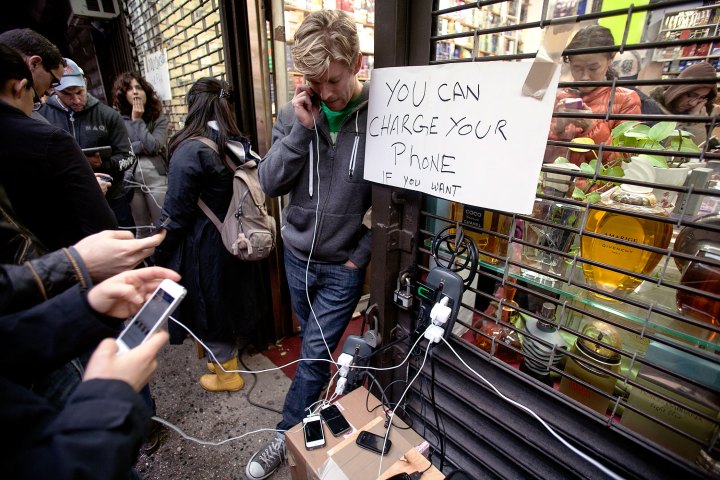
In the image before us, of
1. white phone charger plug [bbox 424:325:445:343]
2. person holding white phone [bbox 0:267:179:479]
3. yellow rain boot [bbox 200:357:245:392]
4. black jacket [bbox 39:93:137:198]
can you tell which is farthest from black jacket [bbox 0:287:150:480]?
black jacket [bbox 39:93:137:198]

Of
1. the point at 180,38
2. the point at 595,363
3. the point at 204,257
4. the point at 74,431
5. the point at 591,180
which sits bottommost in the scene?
the point at 204,257

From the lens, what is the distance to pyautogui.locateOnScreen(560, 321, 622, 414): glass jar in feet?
2.73

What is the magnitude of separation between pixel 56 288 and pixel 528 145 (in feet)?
3.68

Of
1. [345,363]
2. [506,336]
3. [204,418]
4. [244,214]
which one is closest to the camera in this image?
[506,336]

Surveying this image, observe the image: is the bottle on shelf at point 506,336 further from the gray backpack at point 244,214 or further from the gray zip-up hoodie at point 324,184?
the gray backpack at point 244,214

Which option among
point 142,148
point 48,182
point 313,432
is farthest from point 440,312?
point 142,148

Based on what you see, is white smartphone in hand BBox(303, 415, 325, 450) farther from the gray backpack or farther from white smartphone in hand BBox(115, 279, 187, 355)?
the gray backpack

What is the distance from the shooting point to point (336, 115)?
1.29m

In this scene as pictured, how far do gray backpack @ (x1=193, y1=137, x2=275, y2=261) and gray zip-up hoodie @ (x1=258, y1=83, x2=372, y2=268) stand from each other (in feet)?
0.93

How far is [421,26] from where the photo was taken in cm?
88

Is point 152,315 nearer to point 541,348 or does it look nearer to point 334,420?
point 334,420

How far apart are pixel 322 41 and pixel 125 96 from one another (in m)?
2.63

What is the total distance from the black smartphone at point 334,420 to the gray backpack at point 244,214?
807 millimetres

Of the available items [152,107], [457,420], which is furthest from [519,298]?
[152,107]
